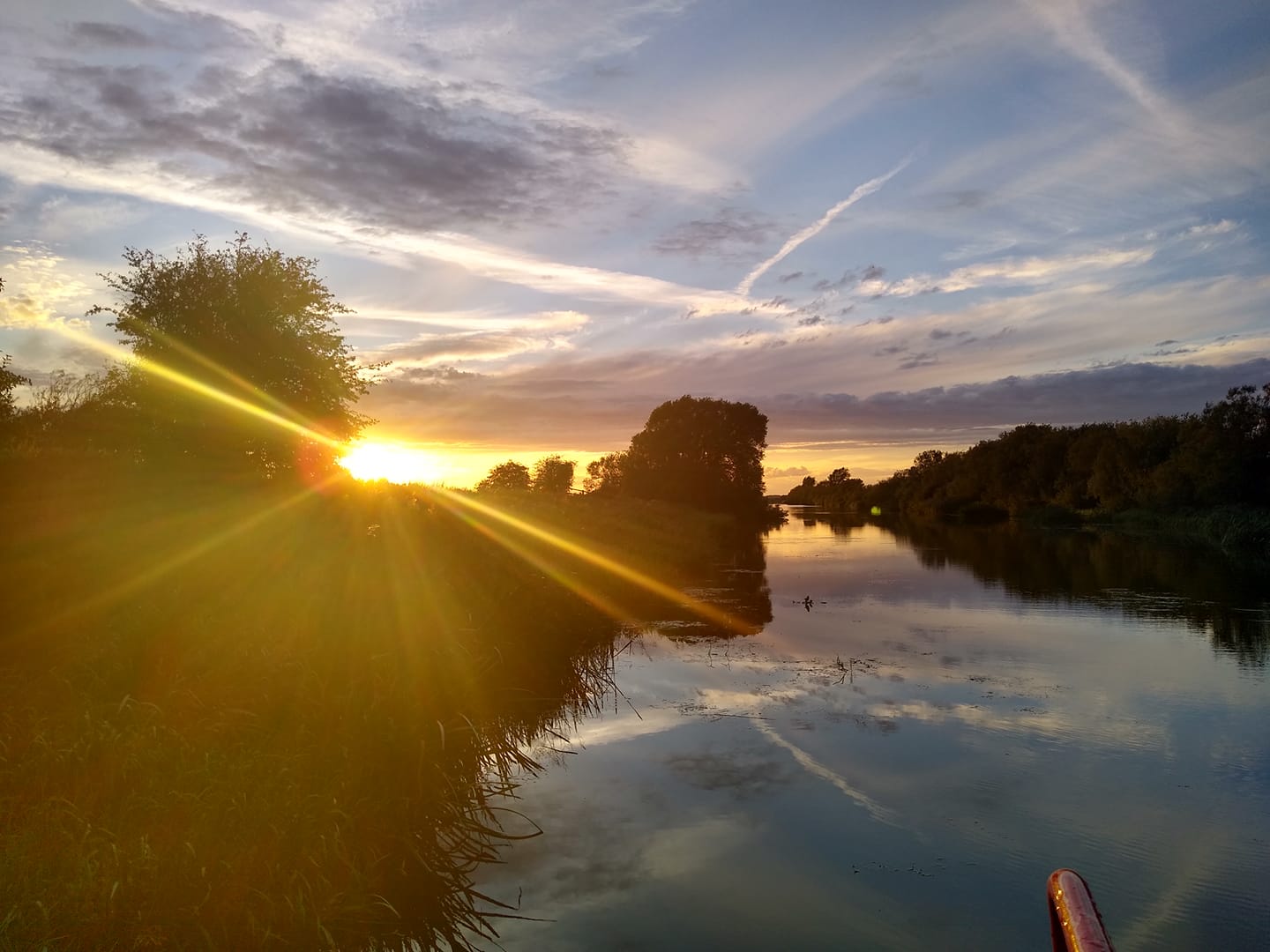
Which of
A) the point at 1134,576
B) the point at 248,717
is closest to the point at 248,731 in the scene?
the point at 248,717

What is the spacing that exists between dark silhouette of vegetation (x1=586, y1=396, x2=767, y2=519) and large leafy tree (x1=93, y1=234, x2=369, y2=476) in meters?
48.8

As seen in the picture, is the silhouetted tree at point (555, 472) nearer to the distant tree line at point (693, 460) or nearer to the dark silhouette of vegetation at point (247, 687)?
the distant tree line at point (693, 460)

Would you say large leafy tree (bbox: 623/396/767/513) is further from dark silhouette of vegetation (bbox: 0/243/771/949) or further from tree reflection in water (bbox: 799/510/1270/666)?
dark silhouette of vegetation (bbox: 0/243/771/949)

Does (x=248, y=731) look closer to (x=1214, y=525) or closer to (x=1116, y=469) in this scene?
(x=1214, y=525)

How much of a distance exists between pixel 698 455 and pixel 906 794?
73.9m

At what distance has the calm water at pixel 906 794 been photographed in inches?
322

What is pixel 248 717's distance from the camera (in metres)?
10.2

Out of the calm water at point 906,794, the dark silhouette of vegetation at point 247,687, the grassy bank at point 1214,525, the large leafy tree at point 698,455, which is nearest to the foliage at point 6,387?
A: the dark silhouette of vegetation at point 247,687

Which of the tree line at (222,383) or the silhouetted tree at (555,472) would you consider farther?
the silhouetted tree at (555,472)

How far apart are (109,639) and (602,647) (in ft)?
38.7

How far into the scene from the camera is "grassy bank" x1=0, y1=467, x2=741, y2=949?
7133mm

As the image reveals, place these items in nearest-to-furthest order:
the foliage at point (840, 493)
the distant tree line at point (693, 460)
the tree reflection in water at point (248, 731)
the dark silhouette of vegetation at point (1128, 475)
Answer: the tree reflection in water at point (248, 731) → the dark silhouette of vegetation at point (1128, 475) → the distant tree line at point (693, 460) → the foliage at point (840, 493)

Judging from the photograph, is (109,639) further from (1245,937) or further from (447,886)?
(1245,937)

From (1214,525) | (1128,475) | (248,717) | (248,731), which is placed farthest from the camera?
(1128,475)
